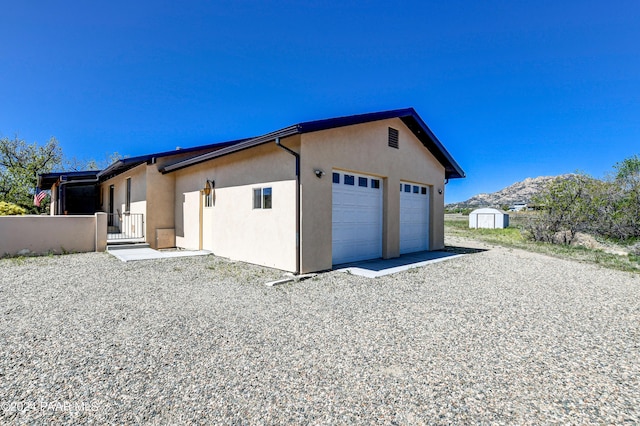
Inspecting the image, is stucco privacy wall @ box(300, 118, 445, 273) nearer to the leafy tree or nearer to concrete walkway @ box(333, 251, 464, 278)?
concrete walkway @ box(333, 251, 464, 278)

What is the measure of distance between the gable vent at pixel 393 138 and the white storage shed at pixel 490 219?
23.5m

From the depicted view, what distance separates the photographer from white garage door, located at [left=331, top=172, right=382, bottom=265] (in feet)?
28.0

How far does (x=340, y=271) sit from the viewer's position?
7840 millimetres

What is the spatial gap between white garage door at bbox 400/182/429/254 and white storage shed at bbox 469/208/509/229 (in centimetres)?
2048

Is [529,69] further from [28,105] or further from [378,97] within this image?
[28,105]

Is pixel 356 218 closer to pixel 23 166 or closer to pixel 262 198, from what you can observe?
pixel 262 198

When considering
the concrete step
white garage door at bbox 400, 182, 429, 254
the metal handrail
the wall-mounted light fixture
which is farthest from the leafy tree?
white garage door at bbox 400, 182, 429, 254

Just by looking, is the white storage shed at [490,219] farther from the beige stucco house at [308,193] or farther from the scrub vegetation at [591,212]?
the beige stucco house at [308,193]

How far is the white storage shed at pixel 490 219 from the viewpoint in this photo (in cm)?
2838

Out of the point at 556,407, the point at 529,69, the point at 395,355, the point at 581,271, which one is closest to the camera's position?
the point at 556,407

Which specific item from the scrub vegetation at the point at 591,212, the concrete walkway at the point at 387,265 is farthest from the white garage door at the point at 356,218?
the scrub vegetation at the point at 591,212

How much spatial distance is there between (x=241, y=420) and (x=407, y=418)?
50.6 inches

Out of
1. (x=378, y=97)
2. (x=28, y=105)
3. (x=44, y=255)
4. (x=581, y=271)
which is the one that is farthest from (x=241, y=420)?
(x=28, y=105)

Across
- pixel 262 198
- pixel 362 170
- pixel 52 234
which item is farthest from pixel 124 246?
pixel 362 170
